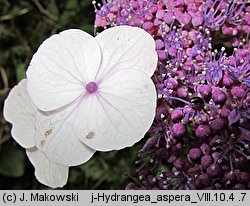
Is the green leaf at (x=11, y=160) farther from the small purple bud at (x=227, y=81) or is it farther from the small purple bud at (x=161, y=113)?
the small purple bud at (x=227, y=81)

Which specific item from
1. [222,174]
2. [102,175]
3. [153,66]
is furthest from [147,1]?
[102,175]

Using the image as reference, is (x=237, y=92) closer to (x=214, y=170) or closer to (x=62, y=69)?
(x=214, y=170)

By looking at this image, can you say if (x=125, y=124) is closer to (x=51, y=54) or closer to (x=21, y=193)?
(x=51, y=54)

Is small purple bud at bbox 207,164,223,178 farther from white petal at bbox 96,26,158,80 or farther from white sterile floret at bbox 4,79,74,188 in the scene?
white sterile floret at bbox 4,79,74,188

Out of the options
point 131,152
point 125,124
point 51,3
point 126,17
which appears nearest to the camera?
point 125,124

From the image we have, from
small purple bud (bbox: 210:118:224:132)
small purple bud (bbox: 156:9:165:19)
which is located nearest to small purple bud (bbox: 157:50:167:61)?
small purple bud (bbox: 156:9:165:19)

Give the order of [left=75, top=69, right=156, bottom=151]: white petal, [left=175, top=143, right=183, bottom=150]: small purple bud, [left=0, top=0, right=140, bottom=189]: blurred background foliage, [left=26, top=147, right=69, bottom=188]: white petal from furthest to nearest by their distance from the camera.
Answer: [left=0, top=0, right=140, bottom=189]: blurred background foliage
[left=26, top=147, right=69, bottom=188]: white petal
[left=175, top=143, right=183, bottom=150]: small purple bud
[left=75, top=69, right=156, bottom=151]: white petal

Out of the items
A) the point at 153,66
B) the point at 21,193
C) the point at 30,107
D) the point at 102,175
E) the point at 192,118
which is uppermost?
the point at 153,66
